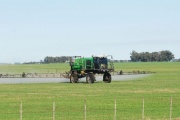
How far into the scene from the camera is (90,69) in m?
74.2

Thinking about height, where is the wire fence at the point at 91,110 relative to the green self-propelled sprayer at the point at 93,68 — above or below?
below

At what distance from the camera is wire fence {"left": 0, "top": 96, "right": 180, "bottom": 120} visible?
3169 cm

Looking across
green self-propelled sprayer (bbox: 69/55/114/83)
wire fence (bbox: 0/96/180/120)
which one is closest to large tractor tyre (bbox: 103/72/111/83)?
green self-propelled sprayer (bbox: 69/55/114/83)

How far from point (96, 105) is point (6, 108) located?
263 inches

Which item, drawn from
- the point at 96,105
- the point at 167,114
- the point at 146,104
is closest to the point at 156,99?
the point at 146,104

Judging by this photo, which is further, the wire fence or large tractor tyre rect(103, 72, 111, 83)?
large tractor tyre rect(103, 72, 111, 83)

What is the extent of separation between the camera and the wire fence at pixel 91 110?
104ft

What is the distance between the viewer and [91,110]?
35594 millimetres

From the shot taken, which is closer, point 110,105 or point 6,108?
point 6,108

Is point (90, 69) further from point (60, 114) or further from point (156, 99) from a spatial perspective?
point (60, 114)

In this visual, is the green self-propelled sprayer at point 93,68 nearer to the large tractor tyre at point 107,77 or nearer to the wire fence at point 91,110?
the large tractor tyre at point 107,77

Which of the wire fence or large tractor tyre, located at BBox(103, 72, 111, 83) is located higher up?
large tractor tyre, located at BBox(103, 72, 111, 83)

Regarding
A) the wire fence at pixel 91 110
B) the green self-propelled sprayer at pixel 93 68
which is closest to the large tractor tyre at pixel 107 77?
the green self-propelled sprayer at pixel 93 68

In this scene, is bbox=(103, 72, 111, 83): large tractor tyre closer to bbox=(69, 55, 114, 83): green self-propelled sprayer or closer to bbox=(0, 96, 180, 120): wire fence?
bbox=(69, 55, 114, 83): green self-propelled sprayer
